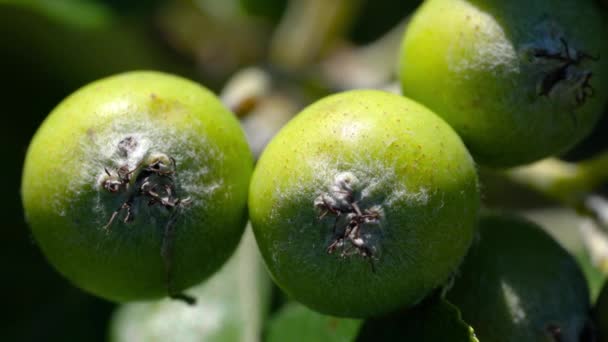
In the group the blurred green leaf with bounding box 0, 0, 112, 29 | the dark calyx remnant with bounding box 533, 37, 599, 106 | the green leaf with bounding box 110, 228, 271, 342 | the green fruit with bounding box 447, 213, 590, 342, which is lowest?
the green leaf with bounding box 110, 228, 271, 342

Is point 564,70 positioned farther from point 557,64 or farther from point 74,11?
point 74,11

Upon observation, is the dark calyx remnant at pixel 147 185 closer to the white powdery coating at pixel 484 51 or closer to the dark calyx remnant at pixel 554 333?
the white powdery coating at pixel 484 51

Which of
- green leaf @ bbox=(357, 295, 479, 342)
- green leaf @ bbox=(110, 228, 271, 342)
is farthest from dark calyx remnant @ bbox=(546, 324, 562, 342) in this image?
green leaf @ bbox=(110, 228, 271, 342)

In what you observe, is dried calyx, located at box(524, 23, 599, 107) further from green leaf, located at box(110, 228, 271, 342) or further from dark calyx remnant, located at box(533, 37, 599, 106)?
green leaf, located at box(110, 228, 271, 342)

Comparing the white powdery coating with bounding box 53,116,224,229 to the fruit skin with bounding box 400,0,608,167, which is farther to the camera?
the fruit skin with bounding box 400,0,608,167

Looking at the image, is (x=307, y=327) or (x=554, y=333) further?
(x=307, y=327)

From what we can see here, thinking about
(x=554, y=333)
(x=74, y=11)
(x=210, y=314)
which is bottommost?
(x=210, y=314)

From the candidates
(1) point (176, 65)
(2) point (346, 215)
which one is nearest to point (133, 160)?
(2) point (346, 215)

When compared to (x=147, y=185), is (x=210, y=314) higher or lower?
lower
